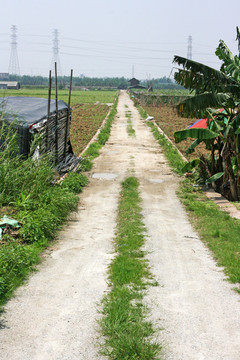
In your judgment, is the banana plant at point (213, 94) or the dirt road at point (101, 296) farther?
the banana plant at point (213, 94)

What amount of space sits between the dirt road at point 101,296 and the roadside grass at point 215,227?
21 centimetres

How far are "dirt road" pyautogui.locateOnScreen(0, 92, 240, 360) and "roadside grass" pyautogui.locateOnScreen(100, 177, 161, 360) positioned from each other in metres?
0.14

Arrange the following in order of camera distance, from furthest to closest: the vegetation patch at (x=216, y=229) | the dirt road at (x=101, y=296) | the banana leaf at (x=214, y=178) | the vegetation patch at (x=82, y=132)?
the vegetation patch at (x=82, y=132), the banana leaf at (x=214, y=178), the vegetation patch at (x=216, y=229), the dirt road at (x=101, y=296)

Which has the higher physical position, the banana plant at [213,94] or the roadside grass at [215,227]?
the banana plant at [213,94]

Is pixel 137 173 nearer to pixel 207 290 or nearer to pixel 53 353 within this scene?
pixel 207 290

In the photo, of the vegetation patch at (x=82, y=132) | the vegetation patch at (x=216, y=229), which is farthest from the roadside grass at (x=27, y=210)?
the vegetation patch at (x=82, y=132)

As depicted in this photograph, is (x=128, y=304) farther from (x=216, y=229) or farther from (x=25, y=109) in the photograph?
(x=25, y=109)

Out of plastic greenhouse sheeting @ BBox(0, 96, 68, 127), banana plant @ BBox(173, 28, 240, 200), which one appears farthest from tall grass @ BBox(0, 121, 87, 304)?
banana plant @ BBox(173, 28, 240, 200)

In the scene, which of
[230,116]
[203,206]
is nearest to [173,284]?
[203,206]

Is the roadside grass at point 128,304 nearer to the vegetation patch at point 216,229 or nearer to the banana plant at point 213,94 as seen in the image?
the vegetation patch at point 216,229

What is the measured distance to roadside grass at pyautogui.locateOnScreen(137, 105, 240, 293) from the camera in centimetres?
723

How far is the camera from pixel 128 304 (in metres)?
5.53

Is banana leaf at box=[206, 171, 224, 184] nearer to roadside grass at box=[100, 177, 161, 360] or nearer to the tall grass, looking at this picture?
the tall grass

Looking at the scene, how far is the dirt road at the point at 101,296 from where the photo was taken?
4.66 metres
